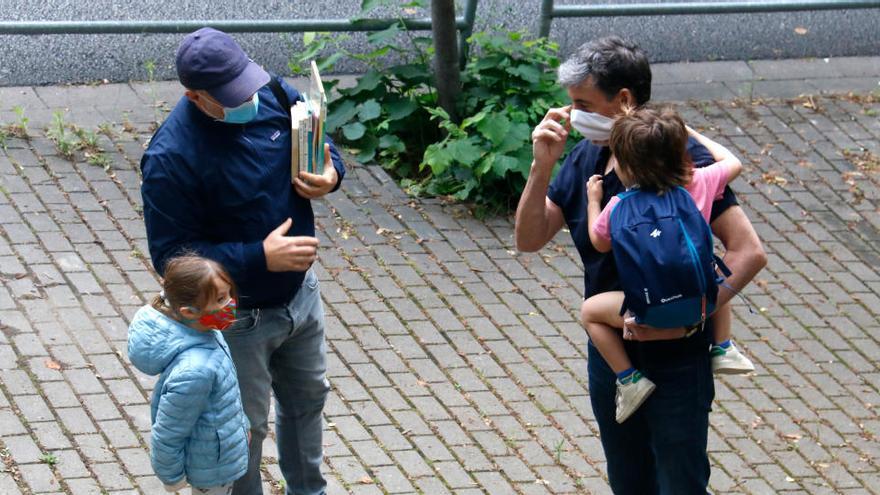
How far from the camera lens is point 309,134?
4.45 m

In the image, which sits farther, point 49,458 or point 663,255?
point 49,458

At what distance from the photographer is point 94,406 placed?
226 inches

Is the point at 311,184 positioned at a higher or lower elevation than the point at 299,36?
higher

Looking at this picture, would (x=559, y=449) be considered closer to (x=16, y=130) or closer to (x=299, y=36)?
(x=16, y=130)

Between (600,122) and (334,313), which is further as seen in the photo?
(334,313)

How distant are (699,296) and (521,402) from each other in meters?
2.16

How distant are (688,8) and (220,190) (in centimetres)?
581

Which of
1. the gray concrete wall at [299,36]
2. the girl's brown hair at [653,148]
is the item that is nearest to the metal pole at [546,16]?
the gray concrete wall at [299,36]

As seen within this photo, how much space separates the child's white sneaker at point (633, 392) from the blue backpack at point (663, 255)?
0.22 m

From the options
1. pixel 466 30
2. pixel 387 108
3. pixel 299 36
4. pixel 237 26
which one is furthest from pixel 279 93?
pixel 299 36

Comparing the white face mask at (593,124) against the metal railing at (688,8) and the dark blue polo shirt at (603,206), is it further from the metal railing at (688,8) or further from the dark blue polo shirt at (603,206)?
the metal railing at (688,8)

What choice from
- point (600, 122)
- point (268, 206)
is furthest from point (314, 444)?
point (600, 122)

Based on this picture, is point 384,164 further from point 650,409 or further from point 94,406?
point 650,409

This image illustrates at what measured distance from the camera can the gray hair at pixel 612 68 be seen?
4.29 meters
